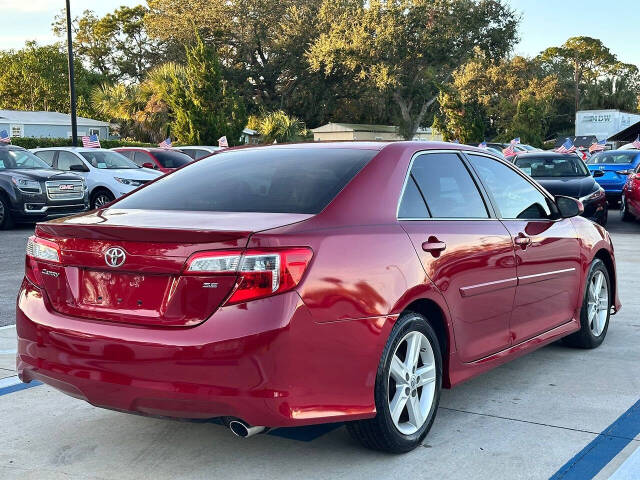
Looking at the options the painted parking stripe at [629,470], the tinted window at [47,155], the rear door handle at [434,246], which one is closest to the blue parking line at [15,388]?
the rear door handle at [434,246]

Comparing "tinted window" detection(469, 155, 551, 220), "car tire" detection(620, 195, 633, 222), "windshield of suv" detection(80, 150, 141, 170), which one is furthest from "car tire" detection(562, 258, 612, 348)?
"windshield of suv" detection(80, 150, 141, 170)

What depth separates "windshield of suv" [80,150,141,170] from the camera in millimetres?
18875

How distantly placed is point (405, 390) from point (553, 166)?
13.5 m

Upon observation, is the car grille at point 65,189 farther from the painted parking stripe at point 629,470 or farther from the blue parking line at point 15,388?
the painted parking stripe at point 629,470

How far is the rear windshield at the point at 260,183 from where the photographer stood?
13.5 feet

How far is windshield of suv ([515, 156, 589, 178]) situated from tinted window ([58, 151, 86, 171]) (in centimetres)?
977

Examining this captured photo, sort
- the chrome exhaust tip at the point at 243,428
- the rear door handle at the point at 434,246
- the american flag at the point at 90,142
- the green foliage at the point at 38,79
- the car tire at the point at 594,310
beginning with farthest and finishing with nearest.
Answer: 1. the green foliage at the point at 38,79
2. the american flag at the point at 90,142
3. the car tire at the point at 594,310
4. the rear door handle at the point at 434,246
5. the chrome exhaust tip at the point at 243,428

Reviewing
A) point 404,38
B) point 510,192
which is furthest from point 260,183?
point 404,38

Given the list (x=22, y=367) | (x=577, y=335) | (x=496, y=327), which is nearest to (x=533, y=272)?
(x=496, y=327)

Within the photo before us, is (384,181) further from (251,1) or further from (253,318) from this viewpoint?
(251,1)

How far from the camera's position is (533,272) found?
209 inches

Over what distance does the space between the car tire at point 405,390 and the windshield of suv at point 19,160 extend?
1410 centimetres

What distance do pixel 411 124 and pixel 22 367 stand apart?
57732 mm

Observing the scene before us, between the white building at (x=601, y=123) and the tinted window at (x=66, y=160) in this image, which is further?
the white building at (x=601, y=123)
